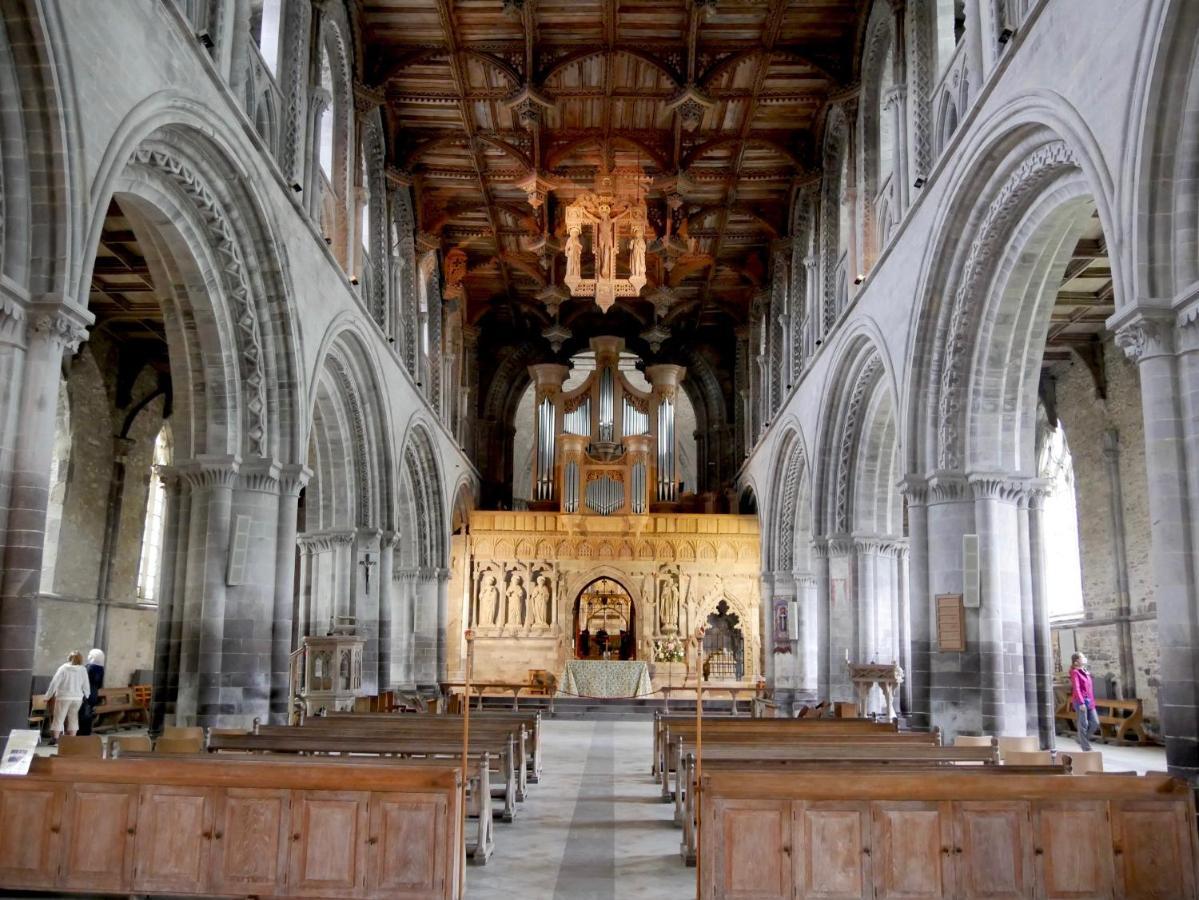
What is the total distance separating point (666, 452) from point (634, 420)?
1.21 m

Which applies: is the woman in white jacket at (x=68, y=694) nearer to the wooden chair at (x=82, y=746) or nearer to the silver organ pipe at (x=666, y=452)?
the wooden chair at (x=82, y=746)

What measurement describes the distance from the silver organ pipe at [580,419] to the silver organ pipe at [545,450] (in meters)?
0.45

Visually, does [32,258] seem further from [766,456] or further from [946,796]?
[766,456]

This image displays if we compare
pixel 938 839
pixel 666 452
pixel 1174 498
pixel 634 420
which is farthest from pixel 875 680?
Answer: pixel 634 420

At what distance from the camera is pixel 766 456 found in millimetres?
24422

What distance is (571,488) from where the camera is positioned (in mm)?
27328

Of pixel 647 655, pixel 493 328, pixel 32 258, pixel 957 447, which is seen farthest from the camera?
pixel 493 328

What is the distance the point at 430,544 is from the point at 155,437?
6084 mm

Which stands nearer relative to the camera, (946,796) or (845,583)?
(946,796)

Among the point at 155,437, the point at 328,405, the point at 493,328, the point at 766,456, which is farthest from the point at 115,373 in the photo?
the point at 766,456

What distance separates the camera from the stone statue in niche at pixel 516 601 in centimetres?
2642

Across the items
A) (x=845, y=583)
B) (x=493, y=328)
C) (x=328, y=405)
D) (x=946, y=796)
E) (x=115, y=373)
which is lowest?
(x=946, y=796)

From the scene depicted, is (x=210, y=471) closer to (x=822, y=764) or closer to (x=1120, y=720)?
(x=822, y=764)

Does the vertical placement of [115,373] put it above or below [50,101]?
above
